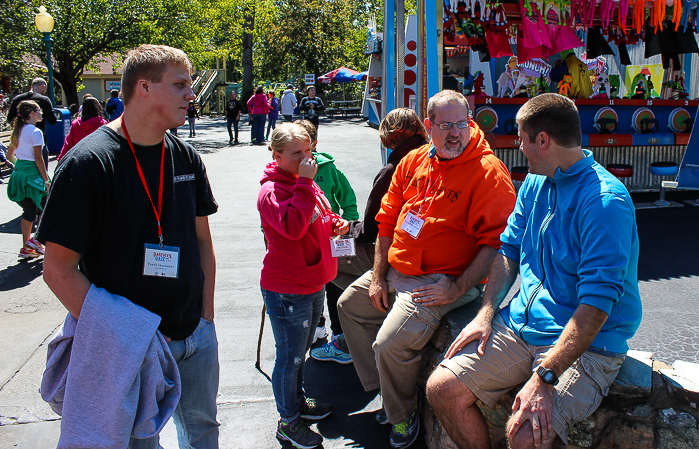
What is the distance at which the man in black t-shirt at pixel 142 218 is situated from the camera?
1.68 meters

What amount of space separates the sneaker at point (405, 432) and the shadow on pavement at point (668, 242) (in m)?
3.37

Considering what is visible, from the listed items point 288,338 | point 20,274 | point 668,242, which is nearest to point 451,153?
point 288,338

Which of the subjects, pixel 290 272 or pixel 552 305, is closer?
pixel 552 305

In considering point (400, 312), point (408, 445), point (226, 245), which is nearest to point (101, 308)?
point (400, 312)

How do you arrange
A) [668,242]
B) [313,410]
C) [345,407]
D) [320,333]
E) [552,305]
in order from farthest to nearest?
1. [668,242]
2. [320,333]
3. [345,407]
4. [313,410]
5. [552,305]

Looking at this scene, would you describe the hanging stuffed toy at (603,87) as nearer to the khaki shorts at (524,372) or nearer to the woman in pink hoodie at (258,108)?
the khaki shorts at (524,372)

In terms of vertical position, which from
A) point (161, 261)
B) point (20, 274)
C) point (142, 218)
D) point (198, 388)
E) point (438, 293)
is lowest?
point (20, 274)

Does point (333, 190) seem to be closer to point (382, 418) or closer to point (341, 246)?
point (341, 246)

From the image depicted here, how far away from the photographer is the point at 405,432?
2.83m

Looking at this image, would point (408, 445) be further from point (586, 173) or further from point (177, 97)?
point (177, 97)

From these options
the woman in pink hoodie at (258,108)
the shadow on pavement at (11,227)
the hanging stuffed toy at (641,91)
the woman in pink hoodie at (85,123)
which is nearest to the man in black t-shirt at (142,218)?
the woman in pink hoodie at (85,123)

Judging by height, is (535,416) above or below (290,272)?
below

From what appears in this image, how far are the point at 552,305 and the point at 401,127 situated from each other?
69.1 inches

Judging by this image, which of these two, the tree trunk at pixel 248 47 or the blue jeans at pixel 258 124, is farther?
the tree trunk at pixel 248 47
